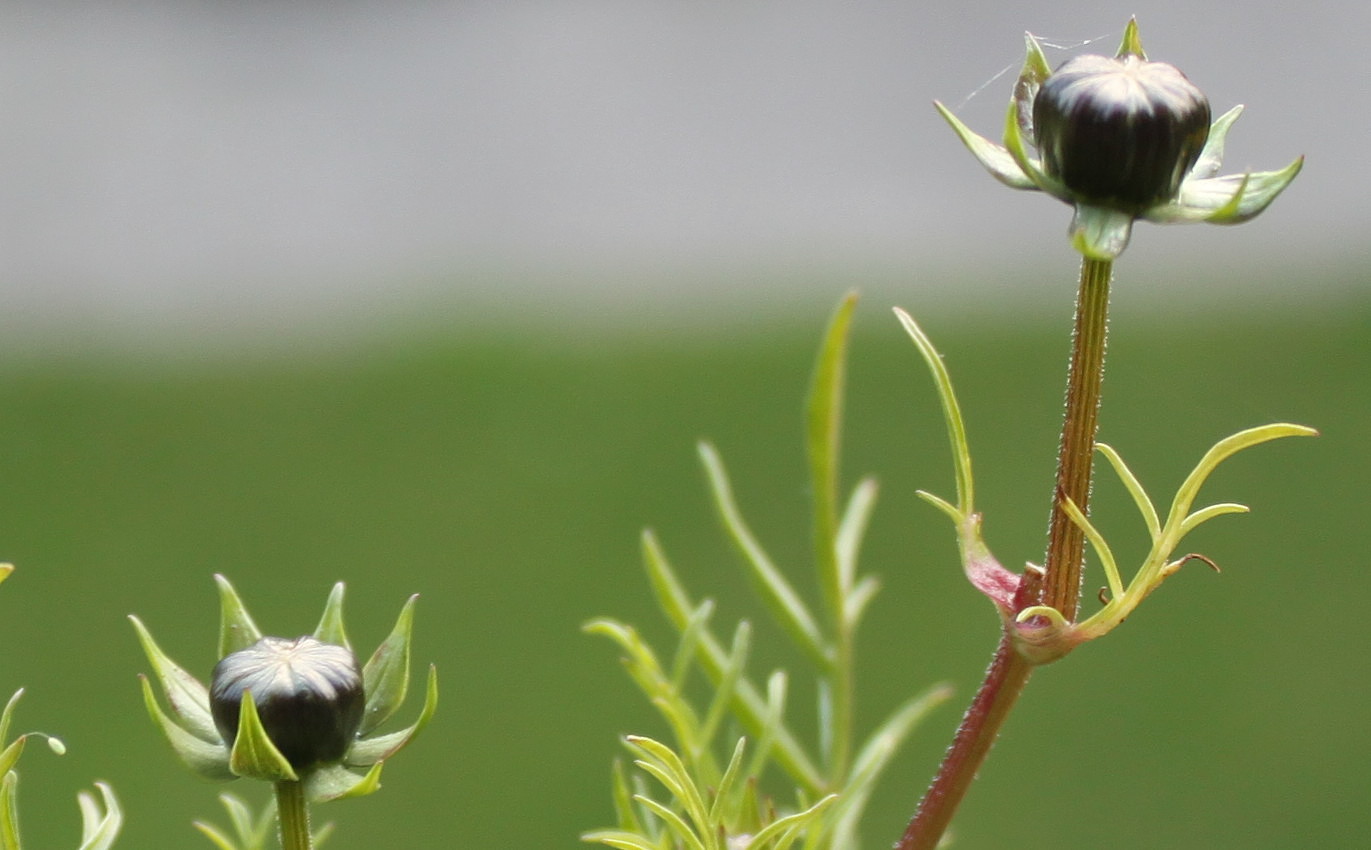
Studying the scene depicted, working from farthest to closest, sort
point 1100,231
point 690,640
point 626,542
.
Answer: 1. point 626,542
2. point 690,640
3. point 1100,231

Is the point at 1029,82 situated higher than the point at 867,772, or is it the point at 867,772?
the point at 1029,82

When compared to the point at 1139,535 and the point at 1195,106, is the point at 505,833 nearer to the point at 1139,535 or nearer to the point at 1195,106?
the point at 1139,535

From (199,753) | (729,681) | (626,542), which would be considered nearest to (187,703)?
(199,753)

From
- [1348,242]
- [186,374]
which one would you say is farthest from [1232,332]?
[186,374]

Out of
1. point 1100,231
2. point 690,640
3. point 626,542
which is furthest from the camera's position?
point 626,542

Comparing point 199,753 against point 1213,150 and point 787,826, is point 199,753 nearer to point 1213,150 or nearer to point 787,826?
point 787,826

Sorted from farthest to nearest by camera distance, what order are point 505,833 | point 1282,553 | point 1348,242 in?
point 1348,242
point 1282,553
point 505,833

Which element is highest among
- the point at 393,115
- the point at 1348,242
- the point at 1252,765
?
the point at 393,115

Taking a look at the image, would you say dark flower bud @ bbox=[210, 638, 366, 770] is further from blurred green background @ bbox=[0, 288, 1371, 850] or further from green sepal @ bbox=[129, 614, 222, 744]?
blurred green background @ bbox=[0, 288, 1371, 850]
